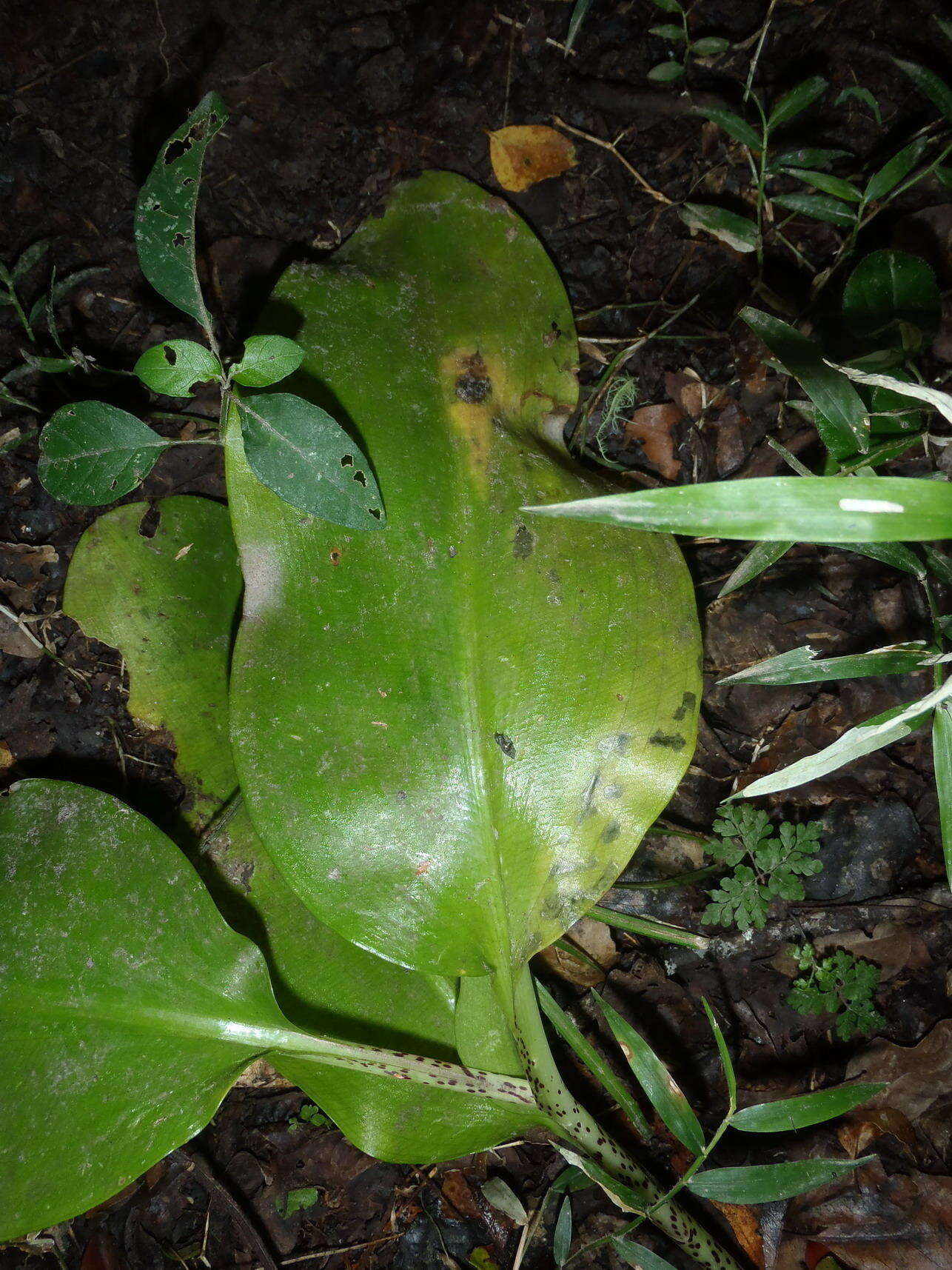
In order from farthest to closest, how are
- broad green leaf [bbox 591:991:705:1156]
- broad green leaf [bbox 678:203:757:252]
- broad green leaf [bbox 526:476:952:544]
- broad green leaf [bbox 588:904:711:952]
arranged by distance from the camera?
1. broad green leaf [bbox 678:203:757:252]
2. broad green leaf [bbox 588:904:711:952]
3. broad green leaf [bbox 591:991:705:1156]
4. broad green leaf [bbox 526:476:952:544]

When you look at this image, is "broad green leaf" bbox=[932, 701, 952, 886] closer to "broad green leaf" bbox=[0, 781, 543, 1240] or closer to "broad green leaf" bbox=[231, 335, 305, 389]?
"broad green leaf" bbox=[0, 781, 543, 1240]

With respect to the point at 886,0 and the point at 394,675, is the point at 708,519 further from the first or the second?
the point at 886,0

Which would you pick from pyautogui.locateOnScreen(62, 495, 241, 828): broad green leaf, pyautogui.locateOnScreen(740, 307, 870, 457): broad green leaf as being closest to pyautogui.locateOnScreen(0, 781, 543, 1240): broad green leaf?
pyautogui.locateOnScreen(62, 495, 241, 828): broad green leaf

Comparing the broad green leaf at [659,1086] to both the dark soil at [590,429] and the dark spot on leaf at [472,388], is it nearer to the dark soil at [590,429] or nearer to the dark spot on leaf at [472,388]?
the dark soil at [590,429]

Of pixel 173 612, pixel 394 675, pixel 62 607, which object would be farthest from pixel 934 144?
pixel 62 607

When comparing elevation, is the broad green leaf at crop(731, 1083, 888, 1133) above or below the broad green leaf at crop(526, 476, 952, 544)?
below

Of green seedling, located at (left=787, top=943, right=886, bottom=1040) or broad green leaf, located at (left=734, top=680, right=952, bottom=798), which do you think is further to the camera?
green seedling, located at (left=787, top=943, right=886, bottom=1040)

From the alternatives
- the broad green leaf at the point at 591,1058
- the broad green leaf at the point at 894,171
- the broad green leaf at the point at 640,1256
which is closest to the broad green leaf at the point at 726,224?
the broad green leaf at the point at 894,171

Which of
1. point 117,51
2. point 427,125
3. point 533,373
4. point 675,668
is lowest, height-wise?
point 675,668
